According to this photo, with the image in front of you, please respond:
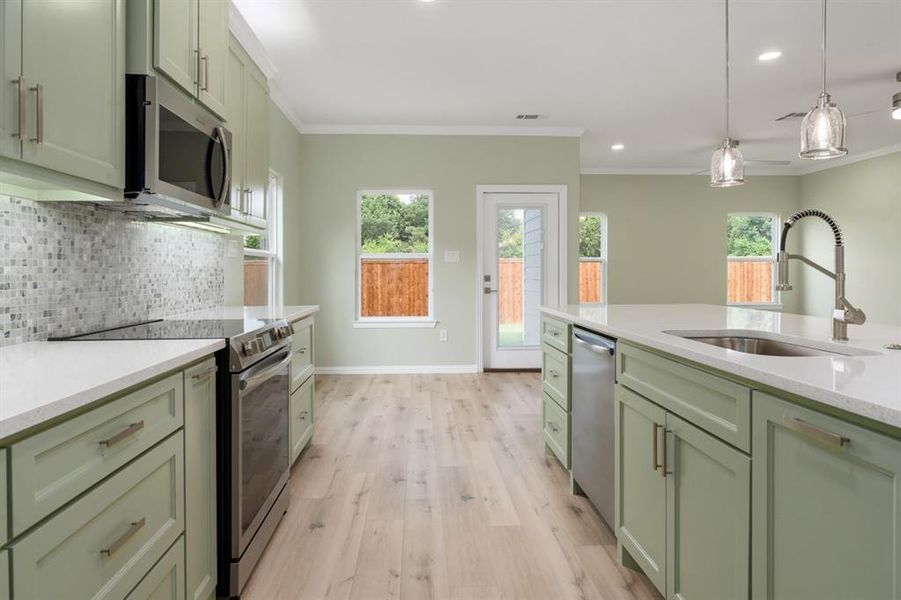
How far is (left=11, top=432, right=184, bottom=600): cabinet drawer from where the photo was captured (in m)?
0.85

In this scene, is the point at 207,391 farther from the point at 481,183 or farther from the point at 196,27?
the point at 481,183

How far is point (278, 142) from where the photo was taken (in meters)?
4.53

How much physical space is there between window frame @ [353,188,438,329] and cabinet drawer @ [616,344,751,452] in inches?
149

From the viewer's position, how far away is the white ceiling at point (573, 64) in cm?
313

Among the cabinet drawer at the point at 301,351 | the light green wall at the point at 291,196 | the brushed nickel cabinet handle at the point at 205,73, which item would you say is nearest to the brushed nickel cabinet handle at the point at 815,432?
the cabinet drawer at the point at 301,351

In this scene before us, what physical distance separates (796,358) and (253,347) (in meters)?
1.60

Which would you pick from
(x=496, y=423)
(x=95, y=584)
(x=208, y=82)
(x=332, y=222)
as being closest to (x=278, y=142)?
(x=332, y=222)

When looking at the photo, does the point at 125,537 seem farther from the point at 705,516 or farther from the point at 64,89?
the point at 705,516

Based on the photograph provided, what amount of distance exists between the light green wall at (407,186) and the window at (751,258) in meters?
3.49

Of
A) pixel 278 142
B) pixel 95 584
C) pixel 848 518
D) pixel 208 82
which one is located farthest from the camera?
pixel 278 142

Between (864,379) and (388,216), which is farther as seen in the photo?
(388,216)

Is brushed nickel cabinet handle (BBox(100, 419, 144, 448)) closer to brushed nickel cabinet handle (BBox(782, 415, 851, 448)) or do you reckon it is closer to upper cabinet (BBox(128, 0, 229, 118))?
upper cabinet (BBox(128, 0, 229, 118))

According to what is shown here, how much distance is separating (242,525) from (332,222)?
4.06 m

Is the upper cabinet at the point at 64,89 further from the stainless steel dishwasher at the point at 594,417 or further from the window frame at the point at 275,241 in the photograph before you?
the window frame at the point at 275,241
